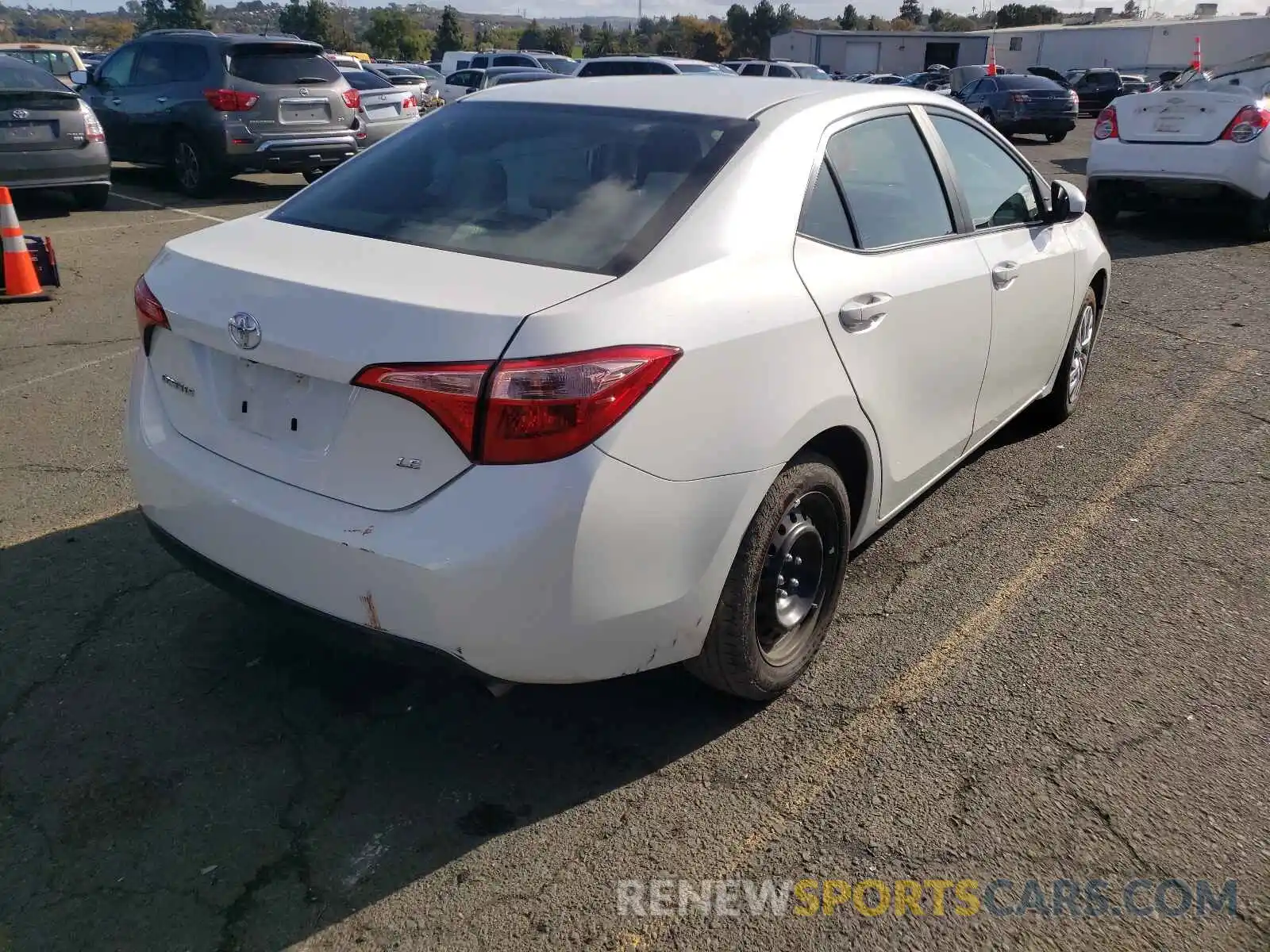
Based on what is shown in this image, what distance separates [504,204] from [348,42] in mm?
83327

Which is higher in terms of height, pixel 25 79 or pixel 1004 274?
pixel 25 79

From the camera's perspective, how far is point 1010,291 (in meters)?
4.14

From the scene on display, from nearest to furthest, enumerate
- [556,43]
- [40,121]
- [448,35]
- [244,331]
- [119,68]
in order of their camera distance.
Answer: [244,331] < [40,121] < [119,68] < [448,35] < [556,43]

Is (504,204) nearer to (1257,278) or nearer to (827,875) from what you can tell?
(827,875)

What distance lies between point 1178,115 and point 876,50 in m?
75.8

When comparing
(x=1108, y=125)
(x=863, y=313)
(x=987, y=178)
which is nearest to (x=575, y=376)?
(x=863, y=313)

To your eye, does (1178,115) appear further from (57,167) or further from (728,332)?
(57,167)

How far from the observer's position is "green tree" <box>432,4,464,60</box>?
68.3 metres

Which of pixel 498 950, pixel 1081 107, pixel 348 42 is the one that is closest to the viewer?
pixel 498 950

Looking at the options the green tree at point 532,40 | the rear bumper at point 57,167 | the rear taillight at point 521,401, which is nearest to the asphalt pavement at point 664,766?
the rear taillight at point 521,401

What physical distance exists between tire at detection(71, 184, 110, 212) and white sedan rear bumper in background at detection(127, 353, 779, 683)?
9639 millimetres

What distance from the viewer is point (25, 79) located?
10.0 meters

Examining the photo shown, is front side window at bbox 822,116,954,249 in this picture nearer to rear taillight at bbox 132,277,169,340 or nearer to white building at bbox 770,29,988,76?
rear taillight at bbox 132,277,169,340

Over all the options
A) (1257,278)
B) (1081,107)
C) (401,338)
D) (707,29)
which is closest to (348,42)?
(707,29)
